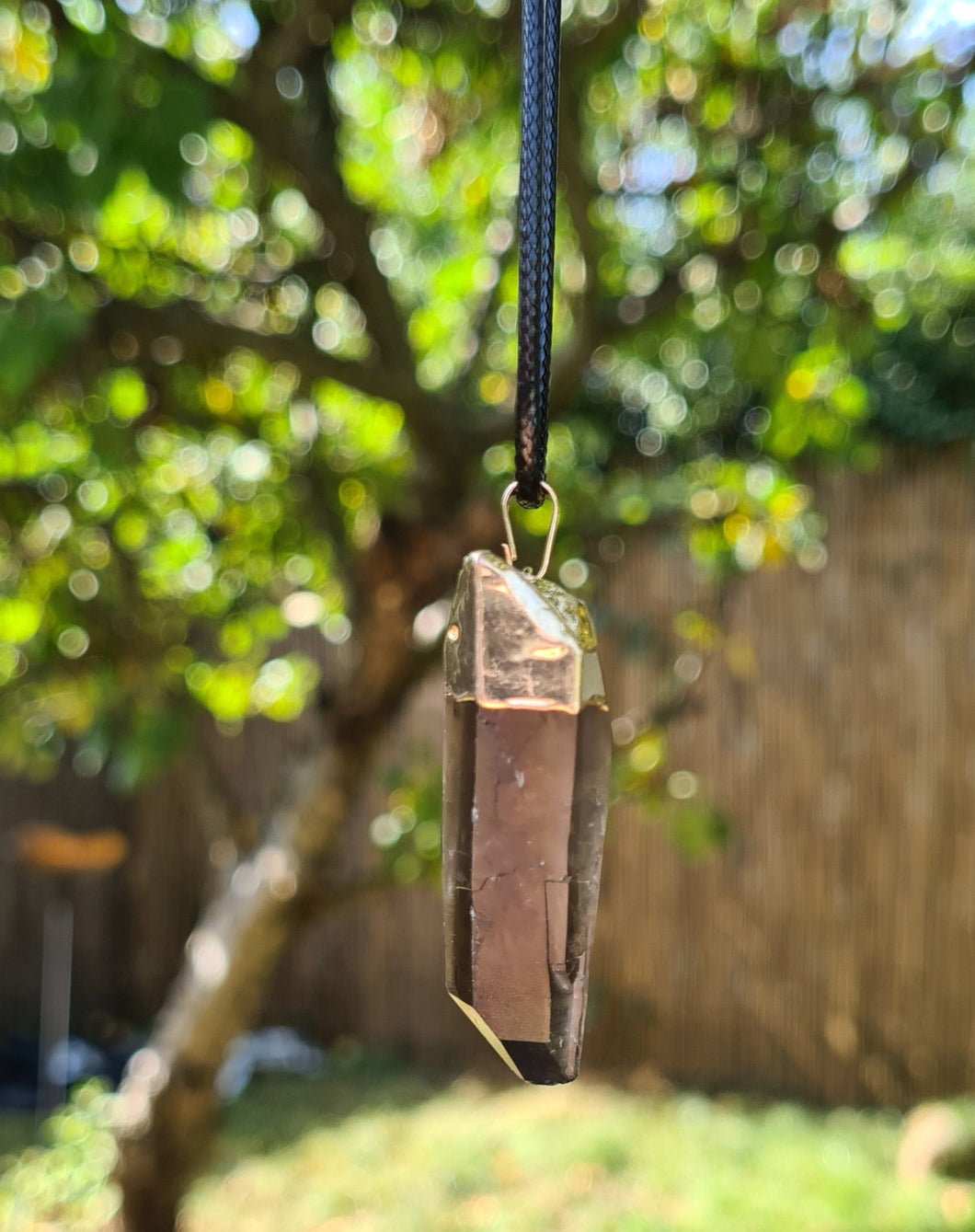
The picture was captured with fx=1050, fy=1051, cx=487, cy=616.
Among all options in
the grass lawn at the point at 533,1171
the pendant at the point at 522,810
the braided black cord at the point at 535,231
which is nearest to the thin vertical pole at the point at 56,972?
the grass lawn at the point at 533,1171

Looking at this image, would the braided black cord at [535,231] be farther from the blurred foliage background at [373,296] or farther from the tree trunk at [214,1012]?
the tree trunk at [214,1012]

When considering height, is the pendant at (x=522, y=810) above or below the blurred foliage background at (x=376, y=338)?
below

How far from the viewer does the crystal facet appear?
608 mm

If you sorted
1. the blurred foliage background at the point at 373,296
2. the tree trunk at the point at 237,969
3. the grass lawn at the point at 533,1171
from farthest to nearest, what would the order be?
the grass lawn at the point at 533,1171 → the tree trunk at the point at 237,969 → the blurred foliage background at the point at 373,296

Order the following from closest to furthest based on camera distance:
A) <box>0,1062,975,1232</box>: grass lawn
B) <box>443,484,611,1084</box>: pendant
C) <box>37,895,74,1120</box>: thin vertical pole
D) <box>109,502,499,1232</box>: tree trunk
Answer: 1. <box>443,484,611,1084</box>: pendant
2. <box>109,502,499,1232</box>: tree trunk
3. <box>0,1062,975,1232</box>: grass lawn
4. <box>37,895,74,1120</box>: thin vertical pole

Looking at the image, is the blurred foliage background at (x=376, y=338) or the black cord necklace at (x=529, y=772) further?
the blurred foliage background at (x=376, y=338)

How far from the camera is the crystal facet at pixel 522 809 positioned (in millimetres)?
608

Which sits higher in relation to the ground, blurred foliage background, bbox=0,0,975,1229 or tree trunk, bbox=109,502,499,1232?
blurred foliage background, bbox=0,0,975,1229

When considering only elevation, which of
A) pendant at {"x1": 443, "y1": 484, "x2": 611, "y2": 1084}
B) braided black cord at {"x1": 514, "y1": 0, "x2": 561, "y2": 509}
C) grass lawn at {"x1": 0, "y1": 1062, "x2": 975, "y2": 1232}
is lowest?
grass lawn at {"x1": 0, "y1": 1062, "x2": 975, "y2": 1232}

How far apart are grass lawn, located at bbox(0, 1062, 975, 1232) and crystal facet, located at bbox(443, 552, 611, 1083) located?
296 cm

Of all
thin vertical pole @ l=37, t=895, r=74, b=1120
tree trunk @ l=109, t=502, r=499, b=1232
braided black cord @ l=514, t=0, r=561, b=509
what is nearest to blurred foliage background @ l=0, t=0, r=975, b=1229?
tree trunk @ l=109, t=502, r=499, b=1232

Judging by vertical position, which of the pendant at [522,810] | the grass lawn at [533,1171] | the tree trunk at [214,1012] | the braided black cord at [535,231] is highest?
the braided black cord at [535,231]

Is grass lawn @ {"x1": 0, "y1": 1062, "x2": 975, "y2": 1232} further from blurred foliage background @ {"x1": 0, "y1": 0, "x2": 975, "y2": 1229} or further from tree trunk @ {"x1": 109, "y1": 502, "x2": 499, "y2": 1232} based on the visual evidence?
blurred foliage background @ {"x1": 0, "y1": 0, "x2": 975, "y2": 1229}

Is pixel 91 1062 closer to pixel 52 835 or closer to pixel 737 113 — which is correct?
pixel 52 835
